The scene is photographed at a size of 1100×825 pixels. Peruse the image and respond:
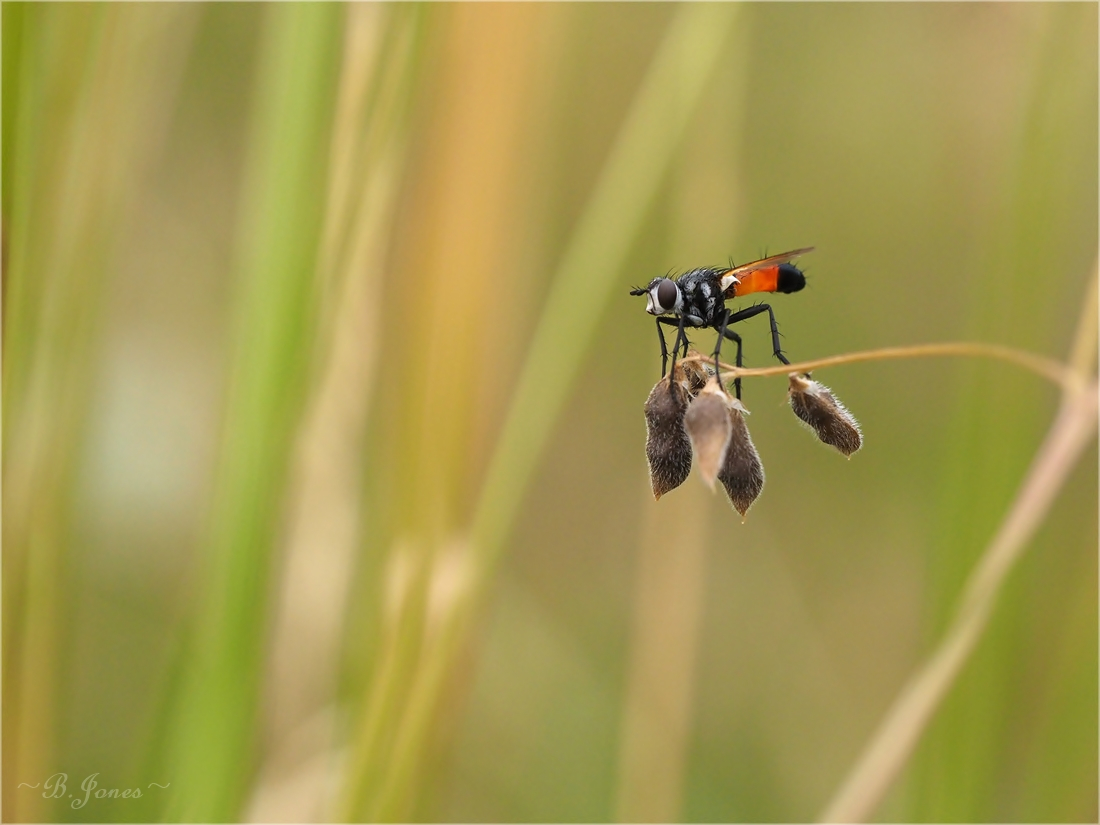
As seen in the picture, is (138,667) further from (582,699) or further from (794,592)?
(794,592)

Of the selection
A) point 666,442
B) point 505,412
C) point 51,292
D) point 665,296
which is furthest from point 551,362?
point 51,292

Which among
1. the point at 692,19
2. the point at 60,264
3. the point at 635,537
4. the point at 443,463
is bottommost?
the point at 635,537

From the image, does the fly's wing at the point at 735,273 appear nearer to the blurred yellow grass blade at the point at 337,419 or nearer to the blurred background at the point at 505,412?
the blurred background at the point at 505,412

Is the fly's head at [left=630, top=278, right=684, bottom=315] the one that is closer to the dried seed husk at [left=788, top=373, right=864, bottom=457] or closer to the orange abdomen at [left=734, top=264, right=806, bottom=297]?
the orange abdomen at [left=734, top=264, right=806, bottom=297]

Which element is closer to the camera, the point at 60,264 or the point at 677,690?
the point at 60,264

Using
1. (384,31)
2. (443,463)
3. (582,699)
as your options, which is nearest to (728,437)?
(443,463)
